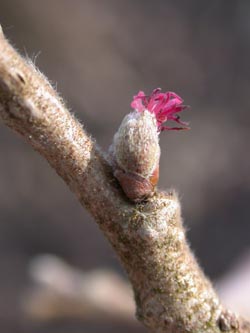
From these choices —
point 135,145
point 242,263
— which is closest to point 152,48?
point 242,263

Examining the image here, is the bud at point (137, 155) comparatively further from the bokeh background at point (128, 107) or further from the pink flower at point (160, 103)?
the bokeh background at point (128, 107)

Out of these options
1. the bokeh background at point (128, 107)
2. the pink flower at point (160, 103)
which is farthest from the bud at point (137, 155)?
the bokeh background at point (128, 107)

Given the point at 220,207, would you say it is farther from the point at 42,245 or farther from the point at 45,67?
the point at 45,67

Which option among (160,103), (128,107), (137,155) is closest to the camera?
(137,155)

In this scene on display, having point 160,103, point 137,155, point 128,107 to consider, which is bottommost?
point 137,155

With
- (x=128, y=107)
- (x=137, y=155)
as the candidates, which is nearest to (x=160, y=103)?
(x=137, y=155)

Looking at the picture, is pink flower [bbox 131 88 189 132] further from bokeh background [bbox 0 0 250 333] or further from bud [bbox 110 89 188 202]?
bokeh background [bbox 0 0 250 333]

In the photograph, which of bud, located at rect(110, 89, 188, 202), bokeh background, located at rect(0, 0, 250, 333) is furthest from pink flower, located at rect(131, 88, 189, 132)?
bokeh background, located at rect(0, 0, 250, 333)

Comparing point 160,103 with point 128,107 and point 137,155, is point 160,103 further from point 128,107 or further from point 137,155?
point 128,107
